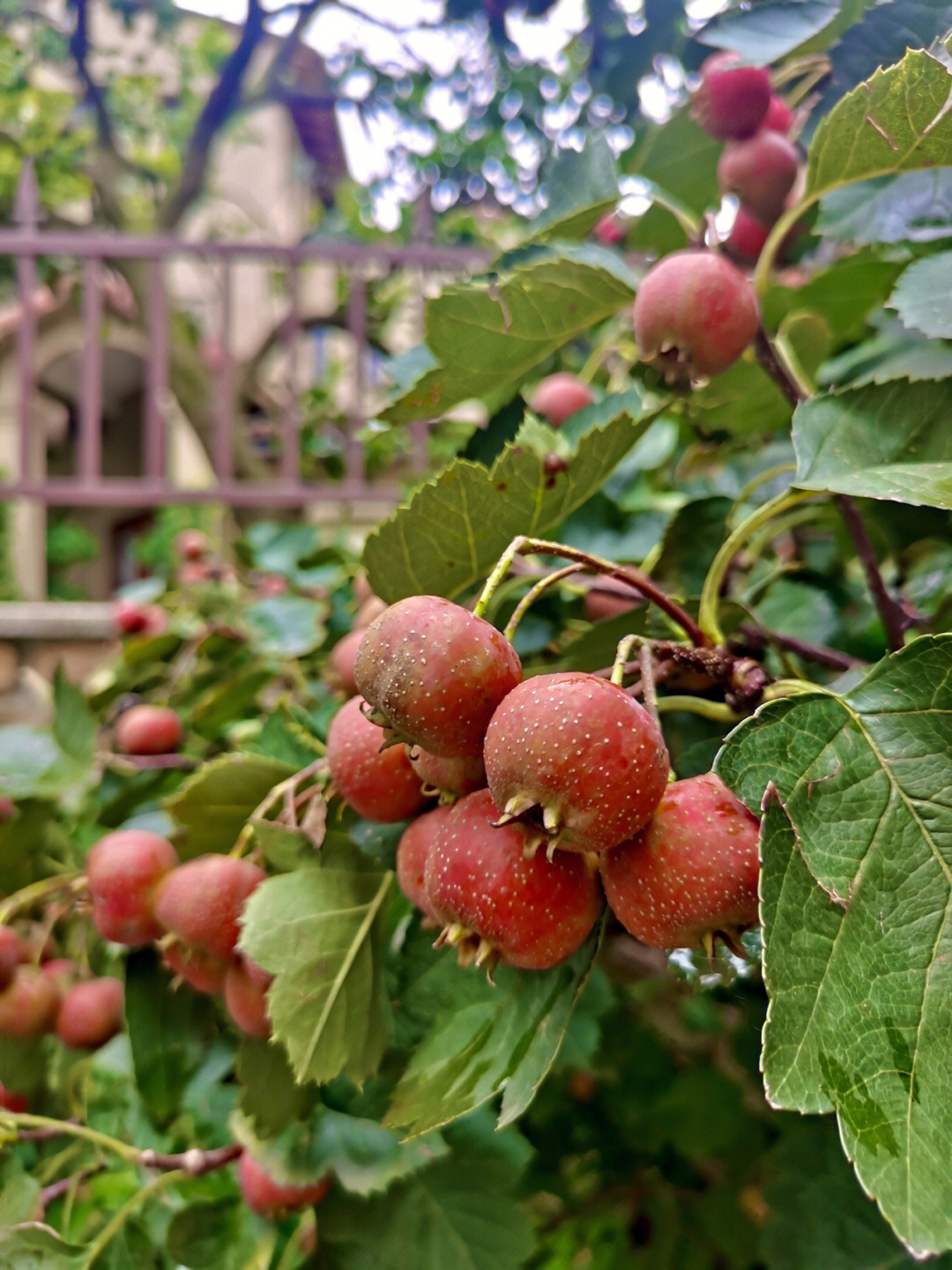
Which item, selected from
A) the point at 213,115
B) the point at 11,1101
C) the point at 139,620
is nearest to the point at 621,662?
the point at 11,1101

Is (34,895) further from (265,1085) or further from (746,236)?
(746,236)

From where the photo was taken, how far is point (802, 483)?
1.47ft

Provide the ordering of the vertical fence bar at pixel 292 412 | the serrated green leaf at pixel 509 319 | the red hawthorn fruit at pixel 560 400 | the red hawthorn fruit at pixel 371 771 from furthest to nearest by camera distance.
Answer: the vertical fence bar at pixel 292 412
the red hawthorn fruit at pixel 560 400
the serrated green leaf at pixel 509 319
the red hawthorn fruit at pixel 371 771

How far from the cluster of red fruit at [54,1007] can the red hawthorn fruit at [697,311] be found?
627 mm

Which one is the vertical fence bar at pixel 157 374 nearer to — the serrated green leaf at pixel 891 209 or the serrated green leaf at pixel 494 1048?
the serrated green leaf at pixel 891 209

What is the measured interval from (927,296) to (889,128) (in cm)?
9

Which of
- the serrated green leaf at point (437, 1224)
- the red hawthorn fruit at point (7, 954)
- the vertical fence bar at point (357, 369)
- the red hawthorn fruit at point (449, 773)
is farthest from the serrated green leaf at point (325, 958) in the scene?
the vertical fence bar at point (357, 369)

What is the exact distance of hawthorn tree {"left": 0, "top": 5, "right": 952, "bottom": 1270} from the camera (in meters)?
0.37

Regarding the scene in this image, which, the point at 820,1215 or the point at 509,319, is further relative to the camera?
the point at 820,1215

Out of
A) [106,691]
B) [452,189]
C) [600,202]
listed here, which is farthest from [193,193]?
[600,202]

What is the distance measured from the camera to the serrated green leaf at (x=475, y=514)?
0.46m

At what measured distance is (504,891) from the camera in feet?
1.21

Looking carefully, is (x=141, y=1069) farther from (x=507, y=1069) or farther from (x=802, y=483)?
(x=802, y=483)

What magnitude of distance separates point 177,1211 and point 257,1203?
8 cm
